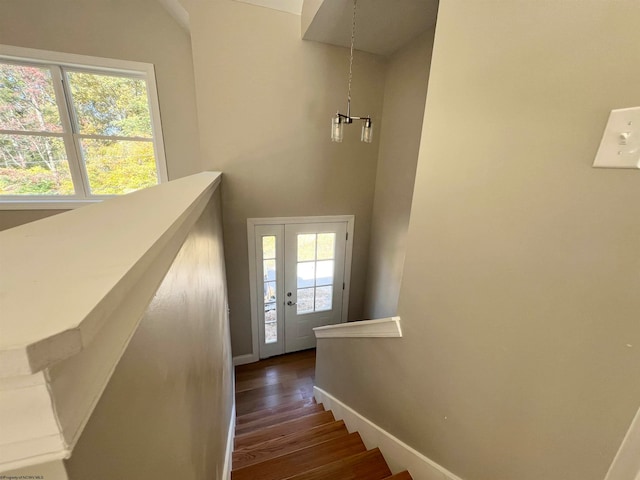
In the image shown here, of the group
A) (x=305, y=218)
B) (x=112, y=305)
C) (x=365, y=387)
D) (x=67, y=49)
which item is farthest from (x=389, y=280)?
(x=67, y=49)

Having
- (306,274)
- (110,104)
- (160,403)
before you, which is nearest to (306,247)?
(306,274)

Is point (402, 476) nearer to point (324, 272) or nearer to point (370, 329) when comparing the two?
point (370, 329)

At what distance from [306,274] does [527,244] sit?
260 centimetres

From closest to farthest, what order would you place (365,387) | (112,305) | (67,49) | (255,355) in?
(112,305) < (365,387) < (67,49) < (255,355)

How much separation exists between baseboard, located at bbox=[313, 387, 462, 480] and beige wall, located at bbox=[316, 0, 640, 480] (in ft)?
0.36

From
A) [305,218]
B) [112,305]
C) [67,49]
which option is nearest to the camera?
[112,305]

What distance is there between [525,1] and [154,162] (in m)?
3.06

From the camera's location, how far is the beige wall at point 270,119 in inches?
88.3

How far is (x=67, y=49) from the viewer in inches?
88.6

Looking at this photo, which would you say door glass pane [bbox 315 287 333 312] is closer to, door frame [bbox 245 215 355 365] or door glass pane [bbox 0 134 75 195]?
door frame [bbox 245 215 355 365]

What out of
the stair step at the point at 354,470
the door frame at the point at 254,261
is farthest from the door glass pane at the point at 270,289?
the stair step at the point at 354,470

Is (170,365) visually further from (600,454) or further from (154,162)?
(154,162)

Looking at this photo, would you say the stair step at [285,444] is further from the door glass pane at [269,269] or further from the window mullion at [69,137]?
the window mullion at [69,137]

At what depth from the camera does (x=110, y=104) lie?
253 cm
